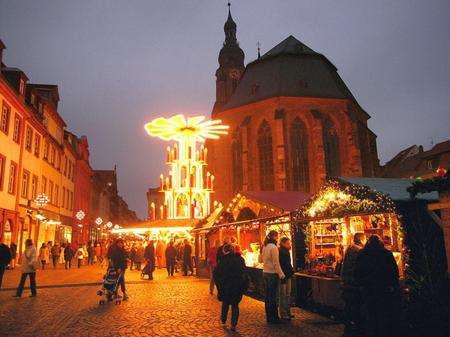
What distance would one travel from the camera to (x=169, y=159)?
23953 mm

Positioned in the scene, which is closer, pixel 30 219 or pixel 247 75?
pixel 30 219

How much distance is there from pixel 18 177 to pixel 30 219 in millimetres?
3649

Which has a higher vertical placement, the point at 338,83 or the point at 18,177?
the point at 338,83

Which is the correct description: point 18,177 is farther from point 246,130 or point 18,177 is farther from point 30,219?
point 246,130

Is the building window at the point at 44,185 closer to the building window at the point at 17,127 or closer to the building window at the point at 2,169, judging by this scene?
the building window at the point at 17,127

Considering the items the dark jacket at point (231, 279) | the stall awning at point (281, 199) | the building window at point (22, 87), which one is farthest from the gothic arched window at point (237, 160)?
the dark jacket at point (231, 279)

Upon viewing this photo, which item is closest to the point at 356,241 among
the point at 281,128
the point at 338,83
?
the point at 281,128

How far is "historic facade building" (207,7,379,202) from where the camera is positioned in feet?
112

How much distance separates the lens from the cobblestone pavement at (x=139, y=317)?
7.25 meters

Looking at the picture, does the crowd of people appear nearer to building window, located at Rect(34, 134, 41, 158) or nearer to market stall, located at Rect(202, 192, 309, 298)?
market stall, located at Rect(202, 192, 309, 298)

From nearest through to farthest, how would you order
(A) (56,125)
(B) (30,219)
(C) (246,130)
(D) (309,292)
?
(D) (309,292), (B) (30,219), (A) (56,125), (C) (246,130)

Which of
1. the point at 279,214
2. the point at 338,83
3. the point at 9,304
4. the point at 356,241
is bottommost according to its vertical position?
the point at 9,304

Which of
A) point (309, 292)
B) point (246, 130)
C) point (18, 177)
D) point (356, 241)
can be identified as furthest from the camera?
point (246, 130)

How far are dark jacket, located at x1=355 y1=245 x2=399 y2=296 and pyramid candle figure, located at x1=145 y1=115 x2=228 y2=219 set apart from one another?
656 inches
